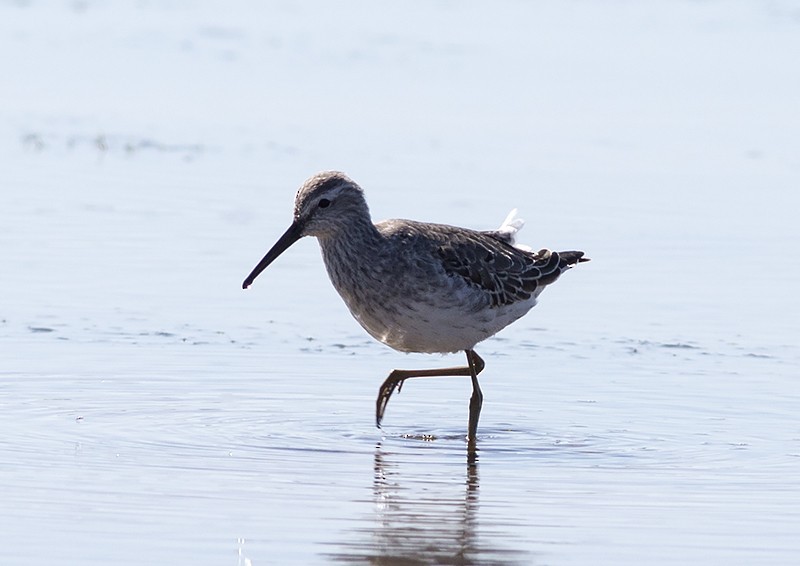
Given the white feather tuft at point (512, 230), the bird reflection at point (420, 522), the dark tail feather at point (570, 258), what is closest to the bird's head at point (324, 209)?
the bird reflection at point (420, 522)

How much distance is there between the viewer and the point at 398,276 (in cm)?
852

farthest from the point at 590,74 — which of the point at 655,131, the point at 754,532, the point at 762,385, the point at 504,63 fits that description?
the point at 754,532

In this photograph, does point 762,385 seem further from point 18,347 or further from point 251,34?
point 251,34

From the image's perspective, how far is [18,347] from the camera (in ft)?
33.2

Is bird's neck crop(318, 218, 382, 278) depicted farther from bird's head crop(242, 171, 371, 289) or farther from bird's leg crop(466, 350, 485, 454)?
bird's leg crop(466, 350, 485, 454)

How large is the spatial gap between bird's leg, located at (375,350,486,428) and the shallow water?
0.13 m

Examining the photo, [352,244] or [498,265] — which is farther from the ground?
[352,244]

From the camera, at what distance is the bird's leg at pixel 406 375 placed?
8.98 meters

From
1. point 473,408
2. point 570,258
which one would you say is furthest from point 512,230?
point 473,408

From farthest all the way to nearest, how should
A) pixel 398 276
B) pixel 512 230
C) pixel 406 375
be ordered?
pixel 512 230 → pixel 406 375 → pixel 398 276

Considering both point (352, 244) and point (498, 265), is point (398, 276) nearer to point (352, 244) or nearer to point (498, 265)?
point (352, 244)

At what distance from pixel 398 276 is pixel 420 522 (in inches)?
65.8

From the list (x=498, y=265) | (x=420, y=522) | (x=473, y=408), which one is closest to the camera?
(x=420, y=522)

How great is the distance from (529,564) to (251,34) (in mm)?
17987
